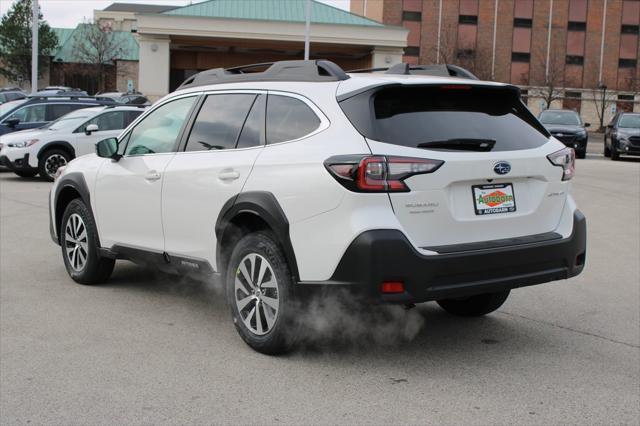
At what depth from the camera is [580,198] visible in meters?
15.0

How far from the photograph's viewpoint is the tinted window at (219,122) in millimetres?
5453

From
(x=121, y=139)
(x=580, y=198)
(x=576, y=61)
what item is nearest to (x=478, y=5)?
(x=576, y=61)

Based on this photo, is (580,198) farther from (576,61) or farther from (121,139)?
(576,61)

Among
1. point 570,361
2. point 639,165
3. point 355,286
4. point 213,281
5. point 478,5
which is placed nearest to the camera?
point 355,286

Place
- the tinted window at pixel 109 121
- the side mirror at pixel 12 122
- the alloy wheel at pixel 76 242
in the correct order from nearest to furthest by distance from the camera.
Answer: the alloy wheel at pixel 76 242 < the tinted window at pixel 109 121 < the side mirror at pixel 12 122

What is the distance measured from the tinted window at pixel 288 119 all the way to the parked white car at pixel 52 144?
12316mm

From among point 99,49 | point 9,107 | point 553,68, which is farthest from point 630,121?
point 553,68

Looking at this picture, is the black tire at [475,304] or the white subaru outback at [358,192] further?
the black tire at [475,304]

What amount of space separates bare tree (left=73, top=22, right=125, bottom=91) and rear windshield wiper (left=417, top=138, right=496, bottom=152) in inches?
2511

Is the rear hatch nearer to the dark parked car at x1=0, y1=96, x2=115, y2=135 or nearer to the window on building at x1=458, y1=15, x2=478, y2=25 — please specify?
the dark parked car at x1=0, y1=96, x2=115, y2=135

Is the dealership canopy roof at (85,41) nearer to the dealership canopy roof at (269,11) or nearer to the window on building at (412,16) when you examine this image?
the dealership canopy roof at (269,11)

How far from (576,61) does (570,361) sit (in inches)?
3023

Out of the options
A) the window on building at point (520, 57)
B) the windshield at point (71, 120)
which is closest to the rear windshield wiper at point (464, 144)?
the windshield at point (71, 120)

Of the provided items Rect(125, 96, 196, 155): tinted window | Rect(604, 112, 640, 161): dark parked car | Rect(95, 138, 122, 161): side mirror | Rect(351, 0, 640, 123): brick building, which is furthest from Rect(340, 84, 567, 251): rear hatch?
Rect(351, 0, 640, 123): brick building
